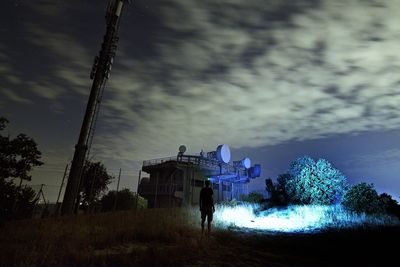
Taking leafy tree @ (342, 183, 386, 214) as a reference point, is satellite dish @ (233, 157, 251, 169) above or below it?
above

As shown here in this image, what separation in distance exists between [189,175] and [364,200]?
24390 mm

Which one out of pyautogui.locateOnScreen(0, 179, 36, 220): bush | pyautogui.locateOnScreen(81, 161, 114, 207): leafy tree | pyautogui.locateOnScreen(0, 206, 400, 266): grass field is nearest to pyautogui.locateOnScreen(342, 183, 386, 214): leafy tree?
pyautogui.locateOnScreen(0, 206, 400, 266): grass field

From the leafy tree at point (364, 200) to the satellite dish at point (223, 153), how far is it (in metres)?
21.3

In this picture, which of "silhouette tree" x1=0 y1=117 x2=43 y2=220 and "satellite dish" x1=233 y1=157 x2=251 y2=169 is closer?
"silhouette tree" x1=0 y1=117 x2=43 y2=220

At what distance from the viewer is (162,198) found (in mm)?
39438

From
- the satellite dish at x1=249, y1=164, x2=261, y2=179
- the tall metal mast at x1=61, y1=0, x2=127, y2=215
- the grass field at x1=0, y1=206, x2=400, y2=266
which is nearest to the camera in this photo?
Result: the grass field at x1=0, y1=206, x2=400, y2=266

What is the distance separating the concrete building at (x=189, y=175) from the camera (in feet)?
128

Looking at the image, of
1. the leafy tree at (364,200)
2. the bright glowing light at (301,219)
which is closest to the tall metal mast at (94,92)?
the bright glowing light at (301,219)

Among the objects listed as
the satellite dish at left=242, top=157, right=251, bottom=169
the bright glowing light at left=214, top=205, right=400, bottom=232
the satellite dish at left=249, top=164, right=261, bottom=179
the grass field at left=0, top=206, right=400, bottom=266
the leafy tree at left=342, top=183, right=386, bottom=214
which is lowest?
the grass field at left=0, top=206, right=400, bottom=266

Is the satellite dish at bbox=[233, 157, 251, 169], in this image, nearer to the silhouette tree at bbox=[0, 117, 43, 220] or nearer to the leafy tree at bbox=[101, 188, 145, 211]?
the leafy tree at bbox=[101, 188, 145, 211]

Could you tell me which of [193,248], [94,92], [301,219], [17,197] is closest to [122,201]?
[17,197]

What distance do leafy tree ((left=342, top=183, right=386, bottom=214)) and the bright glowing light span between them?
792mm

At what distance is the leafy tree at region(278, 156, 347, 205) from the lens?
22.8m

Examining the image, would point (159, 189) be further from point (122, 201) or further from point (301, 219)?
point (301, 219)
